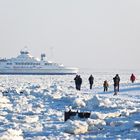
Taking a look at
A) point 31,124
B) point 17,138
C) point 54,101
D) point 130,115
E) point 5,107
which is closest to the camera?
point 17,138

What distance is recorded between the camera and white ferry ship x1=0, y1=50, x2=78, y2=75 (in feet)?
365

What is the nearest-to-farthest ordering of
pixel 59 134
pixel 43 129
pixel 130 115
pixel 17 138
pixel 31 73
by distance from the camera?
pixel 17 138, pixel 59 134, pixel 43 129, pixel 130 115, pixel 31 73

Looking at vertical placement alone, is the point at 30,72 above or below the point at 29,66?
below

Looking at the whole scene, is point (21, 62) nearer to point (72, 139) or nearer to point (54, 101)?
point (54, 101)

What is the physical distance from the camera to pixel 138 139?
9695mm

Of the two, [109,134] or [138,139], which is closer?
[138,139]

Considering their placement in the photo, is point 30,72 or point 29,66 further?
point 29,66

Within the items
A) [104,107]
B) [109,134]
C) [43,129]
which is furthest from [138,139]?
[104,107]

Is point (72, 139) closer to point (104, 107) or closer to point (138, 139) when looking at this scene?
point (138, 139)

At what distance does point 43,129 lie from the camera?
11422mm

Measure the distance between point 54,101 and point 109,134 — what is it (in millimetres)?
11270

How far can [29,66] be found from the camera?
11181cm

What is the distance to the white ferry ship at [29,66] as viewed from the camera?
A: 111 m

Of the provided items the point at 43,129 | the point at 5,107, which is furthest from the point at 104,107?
the point at 43,129
